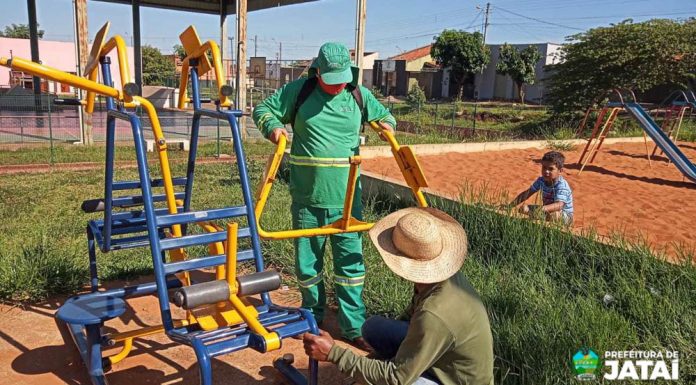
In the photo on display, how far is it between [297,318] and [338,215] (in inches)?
35.1

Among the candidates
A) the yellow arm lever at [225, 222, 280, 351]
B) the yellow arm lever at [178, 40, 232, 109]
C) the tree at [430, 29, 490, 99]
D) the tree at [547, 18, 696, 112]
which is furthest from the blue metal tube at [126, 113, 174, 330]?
the tree at [430, 29, 490, 99]

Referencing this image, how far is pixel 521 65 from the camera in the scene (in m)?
39.8

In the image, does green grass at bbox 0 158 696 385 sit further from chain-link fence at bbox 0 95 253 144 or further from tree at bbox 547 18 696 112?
tree at bbox 547 18 696 112

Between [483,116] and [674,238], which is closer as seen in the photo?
[674,238]

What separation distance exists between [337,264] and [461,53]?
41797mm

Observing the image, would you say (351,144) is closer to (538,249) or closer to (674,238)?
(538,249)

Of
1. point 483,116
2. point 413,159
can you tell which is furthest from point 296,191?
point 483,116

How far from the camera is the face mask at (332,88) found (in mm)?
3188

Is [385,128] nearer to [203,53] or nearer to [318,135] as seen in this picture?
[318,135]

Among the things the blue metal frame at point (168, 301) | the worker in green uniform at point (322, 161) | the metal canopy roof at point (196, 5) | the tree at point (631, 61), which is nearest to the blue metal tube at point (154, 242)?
the blue metal frame at point (168, 301)

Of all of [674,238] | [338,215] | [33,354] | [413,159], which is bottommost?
[33,354]

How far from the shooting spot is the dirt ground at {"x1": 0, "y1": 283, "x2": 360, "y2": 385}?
2.96 meters

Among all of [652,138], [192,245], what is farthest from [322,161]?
[652,138]

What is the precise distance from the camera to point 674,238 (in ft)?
16.4
